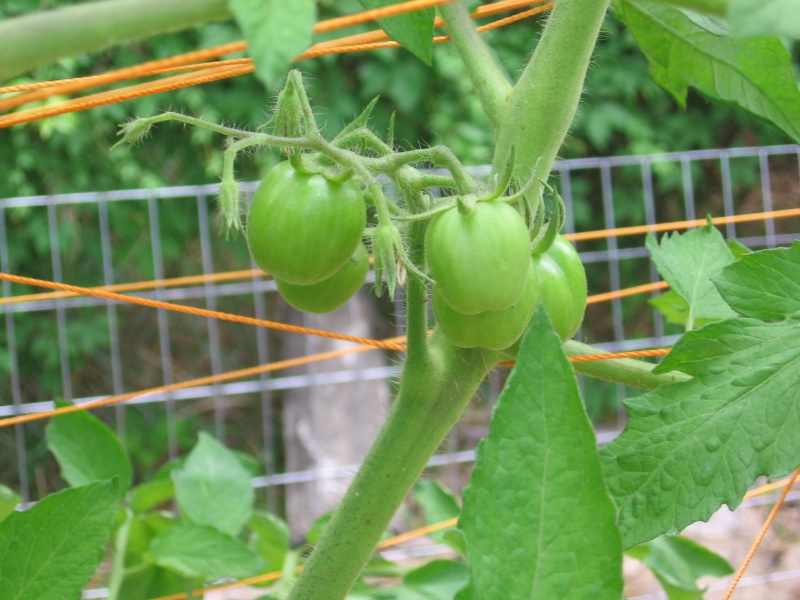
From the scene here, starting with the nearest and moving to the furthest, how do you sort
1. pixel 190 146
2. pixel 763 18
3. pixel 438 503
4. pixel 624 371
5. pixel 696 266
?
pixel 763 18 → pixel 624 371 → pixel 696 266 → pixel 438 503 → pixel 190 146

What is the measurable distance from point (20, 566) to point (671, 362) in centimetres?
30

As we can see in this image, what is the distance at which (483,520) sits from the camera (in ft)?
0.95

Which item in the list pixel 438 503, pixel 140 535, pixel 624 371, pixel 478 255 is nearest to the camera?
pixel 478 255

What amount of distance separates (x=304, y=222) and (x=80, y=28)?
0.60ft

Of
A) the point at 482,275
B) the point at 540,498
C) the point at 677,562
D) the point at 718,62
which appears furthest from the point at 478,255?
the point at 677,562

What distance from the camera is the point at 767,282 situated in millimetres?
424

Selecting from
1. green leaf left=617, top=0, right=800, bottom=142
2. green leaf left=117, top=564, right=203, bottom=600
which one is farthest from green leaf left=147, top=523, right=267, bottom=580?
green leaf left=617, top=0, right=800, bottom=142

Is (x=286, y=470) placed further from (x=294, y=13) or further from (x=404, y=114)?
(x=294, y=13)

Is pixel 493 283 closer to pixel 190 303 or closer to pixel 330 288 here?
pixel 330 288

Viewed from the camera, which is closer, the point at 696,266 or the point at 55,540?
the point at 55,540

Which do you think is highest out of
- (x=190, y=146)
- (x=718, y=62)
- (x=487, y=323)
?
(x=190, y=146)

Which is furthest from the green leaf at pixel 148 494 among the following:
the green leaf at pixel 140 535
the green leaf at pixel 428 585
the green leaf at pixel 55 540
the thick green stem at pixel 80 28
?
the thick green stem at pixel 80 28

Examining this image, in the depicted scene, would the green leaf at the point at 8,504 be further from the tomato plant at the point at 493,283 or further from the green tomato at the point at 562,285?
the green tomato at the point at 562,285

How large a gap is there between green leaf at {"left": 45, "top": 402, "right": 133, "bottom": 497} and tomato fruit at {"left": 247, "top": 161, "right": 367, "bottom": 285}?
308 millimetres
